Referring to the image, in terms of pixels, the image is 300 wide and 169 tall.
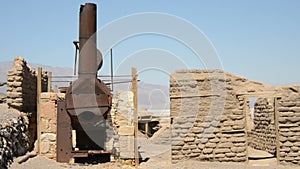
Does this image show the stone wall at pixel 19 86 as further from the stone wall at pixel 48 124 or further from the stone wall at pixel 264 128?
the stone wall at pixel 264 128

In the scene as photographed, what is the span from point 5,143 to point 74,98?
228 centimetres

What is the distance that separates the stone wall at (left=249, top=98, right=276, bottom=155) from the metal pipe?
6756 mm

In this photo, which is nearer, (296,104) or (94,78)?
(94,78)

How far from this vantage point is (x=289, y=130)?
1069 cm

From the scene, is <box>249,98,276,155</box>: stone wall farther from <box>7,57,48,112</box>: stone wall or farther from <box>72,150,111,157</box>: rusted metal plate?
<box>7,57,48,112</box>: stone wall

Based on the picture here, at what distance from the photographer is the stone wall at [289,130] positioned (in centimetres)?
1062

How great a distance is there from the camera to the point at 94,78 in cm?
967

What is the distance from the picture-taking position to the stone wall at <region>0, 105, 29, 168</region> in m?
7.55

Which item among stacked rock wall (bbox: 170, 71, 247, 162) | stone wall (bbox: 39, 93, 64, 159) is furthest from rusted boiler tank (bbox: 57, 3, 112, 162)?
stacked rock wall (bbox: 170, 71, 247, 162)

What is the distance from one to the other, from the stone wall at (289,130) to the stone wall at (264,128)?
2.24 metres

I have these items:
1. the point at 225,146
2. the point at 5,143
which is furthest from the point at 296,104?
the point at 5,143

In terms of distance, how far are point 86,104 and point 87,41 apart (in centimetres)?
167

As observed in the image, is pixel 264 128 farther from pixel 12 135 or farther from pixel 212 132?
pixel 12 135

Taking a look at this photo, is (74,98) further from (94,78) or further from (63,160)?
(63,160)
